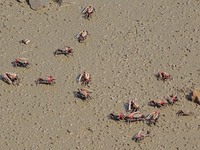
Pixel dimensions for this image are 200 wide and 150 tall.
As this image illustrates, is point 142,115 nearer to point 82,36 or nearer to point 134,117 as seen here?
point 134,117

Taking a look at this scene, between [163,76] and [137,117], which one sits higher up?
[163,76]

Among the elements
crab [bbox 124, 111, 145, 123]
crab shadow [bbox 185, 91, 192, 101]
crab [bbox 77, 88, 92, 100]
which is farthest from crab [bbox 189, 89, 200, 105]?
crab [bbox 77, 88, 92, 100]

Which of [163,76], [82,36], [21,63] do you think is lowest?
[163,76]

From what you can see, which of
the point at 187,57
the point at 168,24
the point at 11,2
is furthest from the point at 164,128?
the point at 11,2

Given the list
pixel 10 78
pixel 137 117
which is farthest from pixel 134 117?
pixel 10 78

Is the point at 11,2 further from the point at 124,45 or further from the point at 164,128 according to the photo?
the point at 164,128

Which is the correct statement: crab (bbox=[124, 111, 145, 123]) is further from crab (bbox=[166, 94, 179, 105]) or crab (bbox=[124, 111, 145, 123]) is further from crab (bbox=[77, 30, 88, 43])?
crab (bbox=[77, 30, 88, 43])

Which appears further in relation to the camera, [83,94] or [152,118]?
[83,94]
